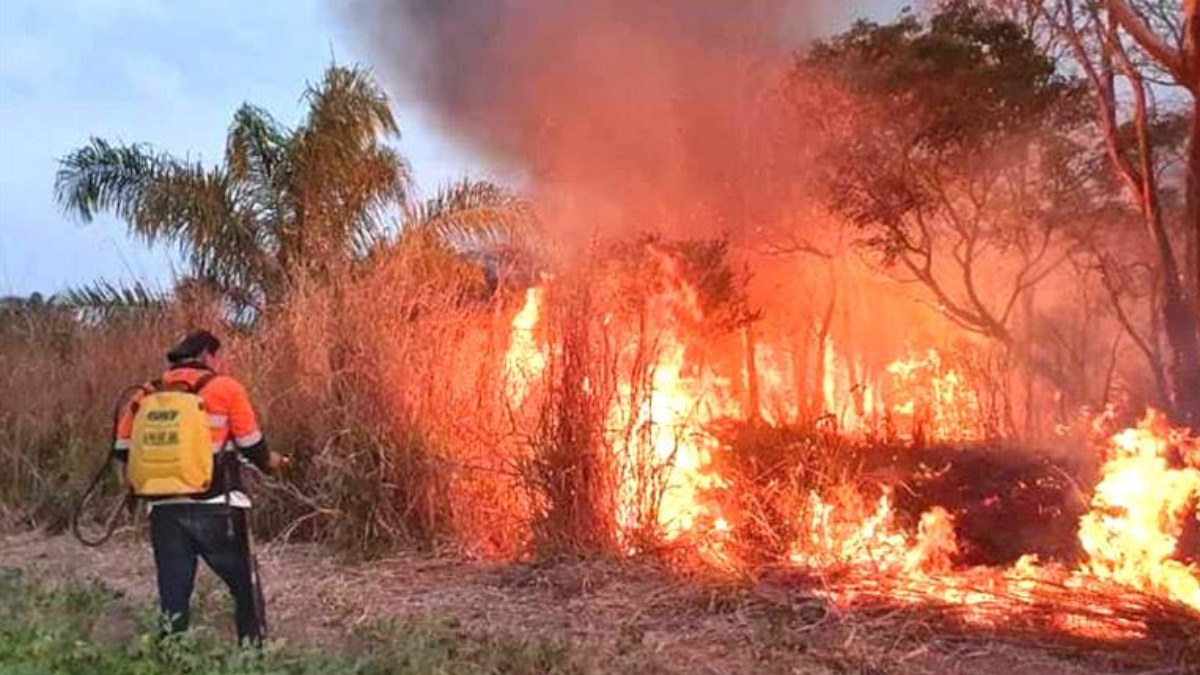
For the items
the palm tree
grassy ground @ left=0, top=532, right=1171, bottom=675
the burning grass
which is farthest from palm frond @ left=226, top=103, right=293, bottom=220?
grassy ground @ left=0, top=532, right=1171, bottom=675

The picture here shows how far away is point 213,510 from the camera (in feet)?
19.6

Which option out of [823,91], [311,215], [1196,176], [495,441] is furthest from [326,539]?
[823,91]

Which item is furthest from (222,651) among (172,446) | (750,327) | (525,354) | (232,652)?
(750,327)

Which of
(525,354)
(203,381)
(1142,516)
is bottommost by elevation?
→ (1142,516)

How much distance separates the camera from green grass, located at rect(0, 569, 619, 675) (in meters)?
5.34

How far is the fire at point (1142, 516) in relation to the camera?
7.30 meters

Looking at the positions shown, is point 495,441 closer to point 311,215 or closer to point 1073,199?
point 311,215

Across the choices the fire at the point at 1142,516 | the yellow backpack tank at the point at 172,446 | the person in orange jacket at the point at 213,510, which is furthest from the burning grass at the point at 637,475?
the yellow backpack tank at the point at 172,446

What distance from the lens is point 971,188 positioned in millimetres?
18062

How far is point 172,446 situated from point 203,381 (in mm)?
325

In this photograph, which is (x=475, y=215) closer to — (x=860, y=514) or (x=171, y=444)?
(x=860, y=514)

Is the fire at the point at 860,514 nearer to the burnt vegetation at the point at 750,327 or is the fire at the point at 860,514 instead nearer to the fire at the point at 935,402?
the burnt vegetation at the point at 750,327

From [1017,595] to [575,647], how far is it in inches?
90.6

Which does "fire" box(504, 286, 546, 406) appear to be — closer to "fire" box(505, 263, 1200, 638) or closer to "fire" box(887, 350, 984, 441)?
"fire" box(505, 263, 1200, 638)
